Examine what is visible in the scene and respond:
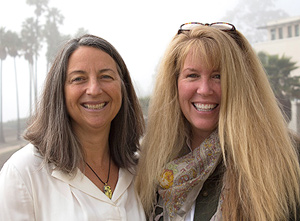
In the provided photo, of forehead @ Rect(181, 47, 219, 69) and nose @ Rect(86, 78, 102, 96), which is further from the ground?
forehead @ Rect(181, 47, 219, 69)

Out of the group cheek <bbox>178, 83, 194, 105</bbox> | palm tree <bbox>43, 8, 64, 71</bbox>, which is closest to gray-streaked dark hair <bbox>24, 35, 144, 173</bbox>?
cheek <bbox>178, 83, 194, 105</bbox>

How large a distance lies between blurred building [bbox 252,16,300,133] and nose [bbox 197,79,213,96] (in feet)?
21.4

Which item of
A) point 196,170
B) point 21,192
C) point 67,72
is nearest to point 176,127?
point 196,170

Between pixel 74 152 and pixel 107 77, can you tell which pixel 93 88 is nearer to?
pixel 107 77

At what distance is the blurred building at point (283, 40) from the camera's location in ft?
25.8

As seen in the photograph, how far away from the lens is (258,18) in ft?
26.2

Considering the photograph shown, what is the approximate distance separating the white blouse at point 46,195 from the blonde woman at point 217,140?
13.9 inches

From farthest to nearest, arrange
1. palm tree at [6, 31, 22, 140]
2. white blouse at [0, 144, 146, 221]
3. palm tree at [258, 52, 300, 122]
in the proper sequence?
palm tree at [258, 52, 300, 122] → palm tree at [6, 31, 22, 140] → white blouse at [0, 144, 146, 221]

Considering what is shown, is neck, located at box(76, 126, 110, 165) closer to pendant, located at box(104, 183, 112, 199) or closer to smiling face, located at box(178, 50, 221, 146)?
pendant, located at box(104, 183, 112, 199)

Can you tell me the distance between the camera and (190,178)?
5.93 ft

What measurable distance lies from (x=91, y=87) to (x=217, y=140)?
0.72m

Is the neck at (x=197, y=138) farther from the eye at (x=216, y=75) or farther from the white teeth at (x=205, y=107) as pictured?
the eye at (x=216, y=75)

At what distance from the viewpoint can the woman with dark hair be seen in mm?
1547

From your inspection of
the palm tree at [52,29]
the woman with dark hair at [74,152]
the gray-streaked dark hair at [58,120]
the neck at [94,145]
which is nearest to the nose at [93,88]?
the woman with dark hair at [74,152]
